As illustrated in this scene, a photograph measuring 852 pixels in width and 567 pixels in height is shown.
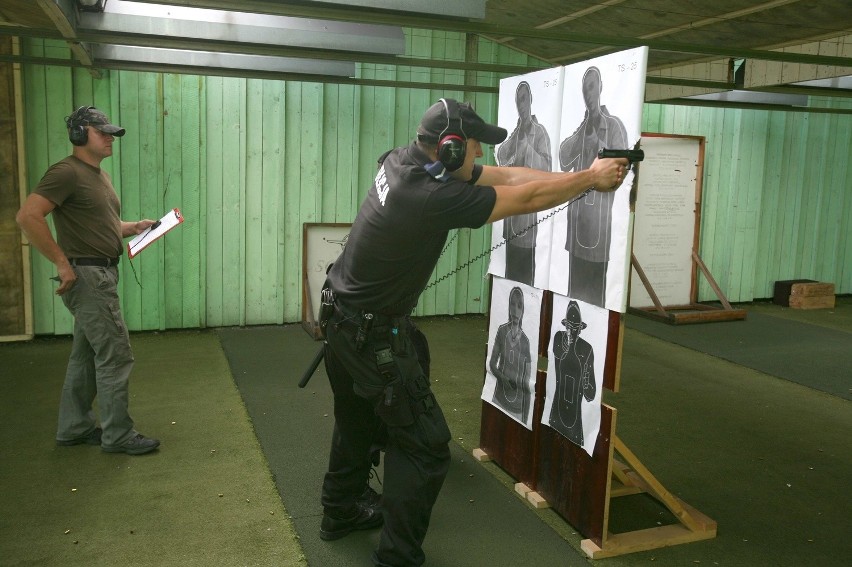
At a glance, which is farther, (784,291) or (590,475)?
(784,291)

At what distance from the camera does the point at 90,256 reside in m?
3.71

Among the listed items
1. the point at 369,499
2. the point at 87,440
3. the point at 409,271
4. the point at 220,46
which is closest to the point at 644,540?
the point at 369,499

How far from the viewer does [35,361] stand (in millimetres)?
5680

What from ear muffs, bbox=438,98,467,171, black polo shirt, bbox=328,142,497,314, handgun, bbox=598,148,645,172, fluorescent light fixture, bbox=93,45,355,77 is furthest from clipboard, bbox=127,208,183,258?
handgun, bbox=598,148,645,172

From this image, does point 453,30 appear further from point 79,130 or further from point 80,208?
point 80,208

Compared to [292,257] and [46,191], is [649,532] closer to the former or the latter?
[46,191]

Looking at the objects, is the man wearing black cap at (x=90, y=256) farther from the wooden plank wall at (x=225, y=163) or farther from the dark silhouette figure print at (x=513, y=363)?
the wooden plank wall at (x=225, y=163)

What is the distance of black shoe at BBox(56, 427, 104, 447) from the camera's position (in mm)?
3996

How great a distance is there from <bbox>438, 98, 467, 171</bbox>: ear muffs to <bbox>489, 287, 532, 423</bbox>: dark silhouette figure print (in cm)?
117

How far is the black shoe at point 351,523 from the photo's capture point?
3.06 metres

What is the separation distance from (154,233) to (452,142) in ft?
7.31

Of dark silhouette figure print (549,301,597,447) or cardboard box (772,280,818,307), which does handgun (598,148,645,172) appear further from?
cardboard box (772,280,818,307)

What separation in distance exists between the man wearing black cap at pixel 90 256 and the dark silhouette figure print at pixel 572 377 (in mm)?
2236

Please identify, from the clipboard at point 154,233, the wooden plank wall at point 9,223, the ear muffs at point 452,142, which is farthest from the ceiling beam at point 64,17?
the ear muffs at point 452,142
